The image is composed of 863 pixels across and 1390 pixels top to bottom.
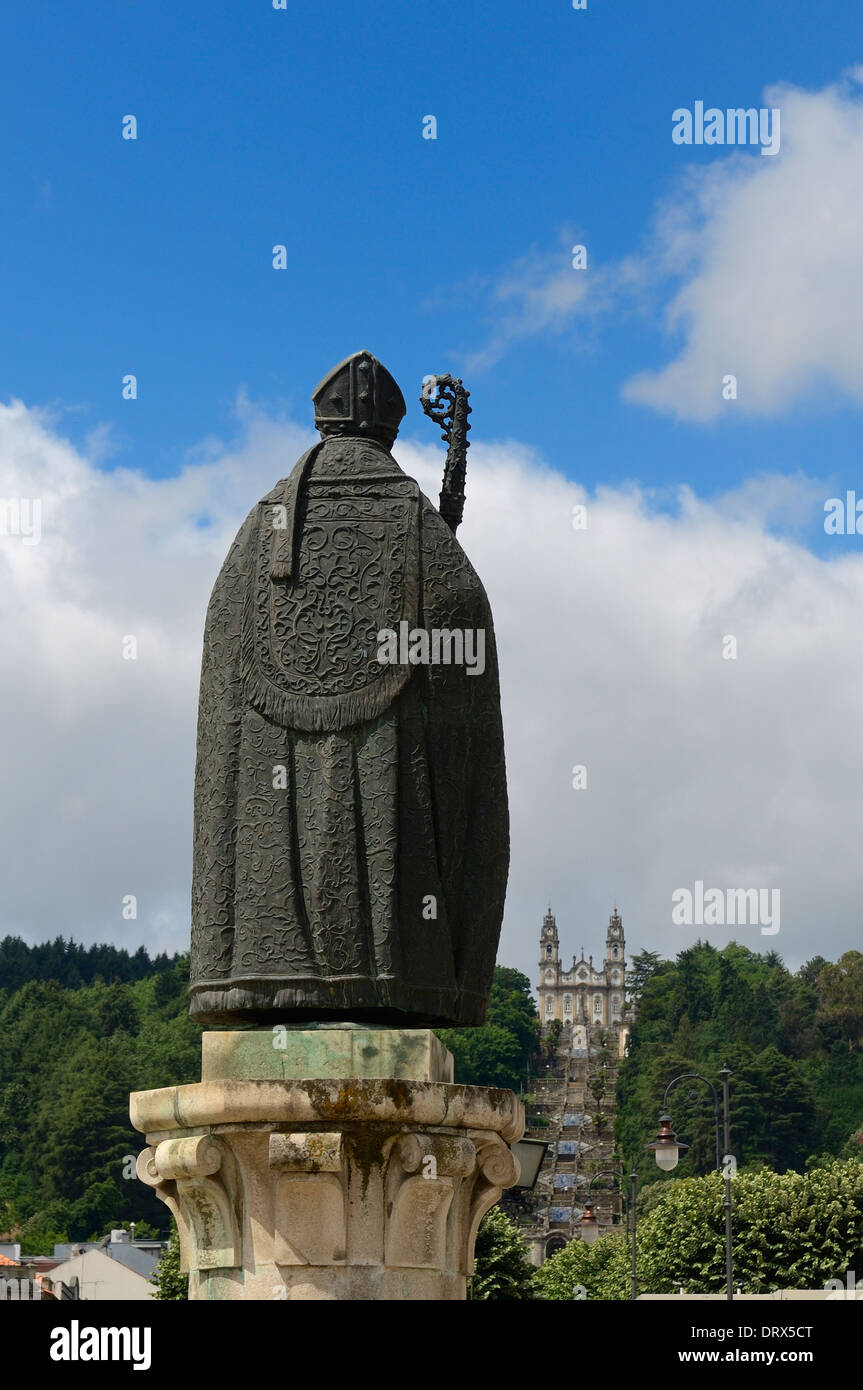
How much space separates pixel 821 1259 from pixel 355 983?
187 ft

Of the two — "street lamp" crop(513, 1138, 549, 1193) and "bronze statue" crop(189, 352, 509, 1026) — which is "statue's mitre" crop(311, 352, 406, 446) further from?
"street lamp" crop(513, 1138, 549, 1193)

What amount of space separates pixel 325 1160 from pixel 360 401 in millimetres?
4280

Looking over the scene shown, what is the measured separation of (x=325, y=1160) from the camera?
10609 millimetres

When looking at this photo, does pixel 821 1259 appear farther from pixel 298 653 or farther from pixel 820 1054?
pixel 820 1054

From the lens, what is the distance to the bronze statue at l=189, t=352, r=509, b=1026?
11281mm

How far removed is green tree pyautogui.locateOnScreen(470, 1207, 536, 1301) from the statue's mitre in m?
A: 34.4

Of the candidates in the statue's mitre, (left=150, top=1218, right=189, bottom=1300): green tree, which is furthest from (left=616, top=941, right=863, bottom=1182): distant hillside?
the statue's mitre

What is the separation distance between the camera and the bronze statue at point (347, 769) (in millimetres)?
11281

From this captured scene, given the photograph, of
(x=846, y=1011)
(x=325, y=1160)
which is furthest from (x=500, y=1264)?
(x=846, y=1011)

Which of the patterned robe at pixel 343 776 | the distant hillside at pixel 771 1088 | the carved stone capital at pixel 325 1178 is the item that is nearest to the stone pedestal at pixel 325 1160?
the carved stone capital at pixel 325 1178

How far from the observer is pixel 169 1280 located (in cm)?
4956

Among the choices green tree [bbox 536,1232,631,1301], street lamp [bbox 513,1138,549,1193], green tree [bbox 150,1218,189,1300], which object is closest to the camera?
street lamp [bbox 513,1138,549,1193]

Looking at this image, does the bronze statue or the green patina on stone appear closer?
the green patina on stone
